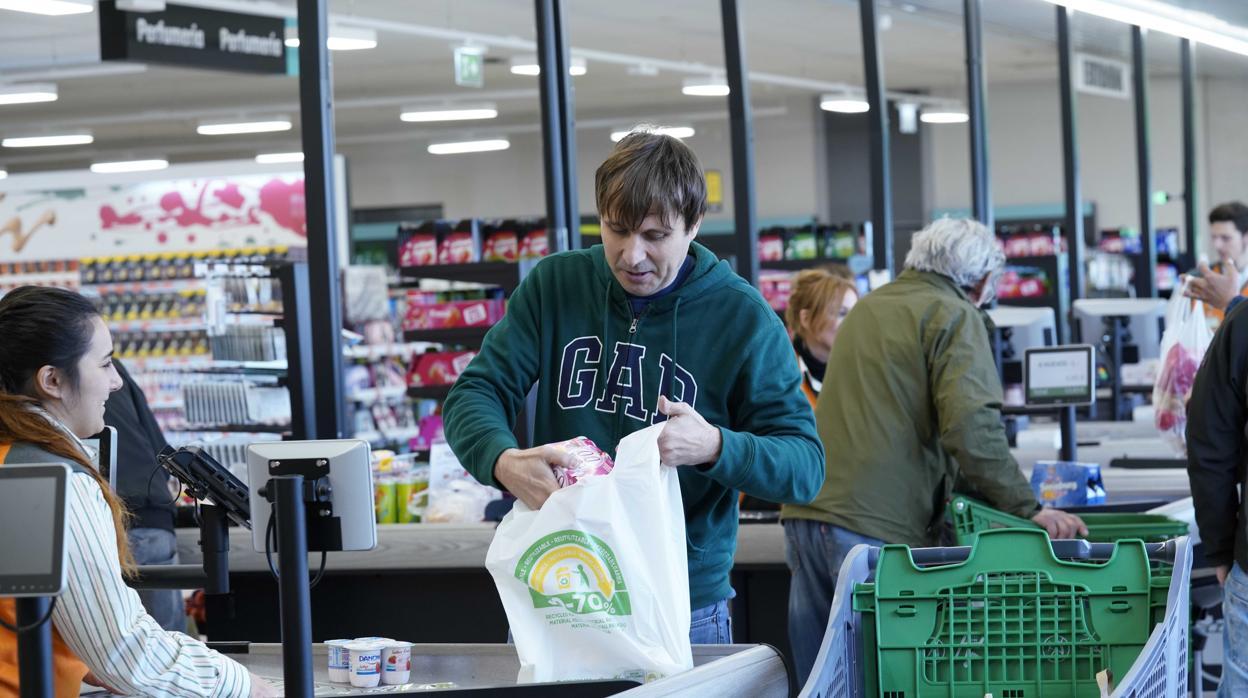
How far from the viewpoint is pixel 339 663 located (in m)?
2.69

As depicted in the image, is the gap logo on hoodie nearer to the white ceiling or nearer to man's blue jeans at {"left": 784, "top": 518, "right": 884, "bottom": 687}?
man's blue jeans at {"left": 784, "top": 518, "right": 884, "bottom": 687}

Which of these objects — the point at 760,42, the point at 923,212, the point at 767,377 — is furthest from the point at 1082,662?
the point at 923,212

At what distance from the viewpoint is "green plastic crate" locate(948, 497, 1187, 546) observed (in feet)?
12.5

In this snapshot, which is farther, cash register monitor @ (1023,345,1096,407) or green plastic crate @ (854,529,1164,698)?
cash register monitor @ (1023,345,1096,407)

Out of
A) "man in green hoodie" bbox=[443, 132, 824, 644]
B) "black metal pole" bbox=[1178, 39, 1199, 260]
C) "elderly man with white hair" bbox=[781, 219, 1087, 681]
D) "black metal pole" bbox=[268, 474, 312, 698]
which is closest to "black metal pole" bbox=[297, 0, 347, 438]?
"elderly man with white hair" bbox=[781, 219, 1087, 681]

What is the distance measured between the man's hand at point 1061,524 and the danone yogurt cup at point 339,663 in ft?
6.50

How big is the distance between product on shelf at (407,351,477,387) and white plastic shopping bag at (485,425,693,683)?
403cm

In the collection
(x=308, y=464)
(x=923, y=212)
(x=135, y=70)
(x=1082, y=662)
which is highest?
(x=135, y=70)

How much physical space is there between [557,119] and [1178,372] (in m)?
2.52

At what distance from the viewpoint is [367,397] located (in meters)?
9.66

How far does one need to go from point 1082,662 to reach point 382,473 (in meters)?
3.04

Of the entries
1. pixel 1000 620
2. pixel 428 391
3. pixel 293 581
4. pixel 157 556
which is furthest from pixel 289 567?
pixel 428 391

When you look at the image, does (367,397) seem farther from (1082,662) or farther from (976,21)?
(1082,662)

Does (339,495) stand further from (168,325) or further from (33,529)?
(168,325)
